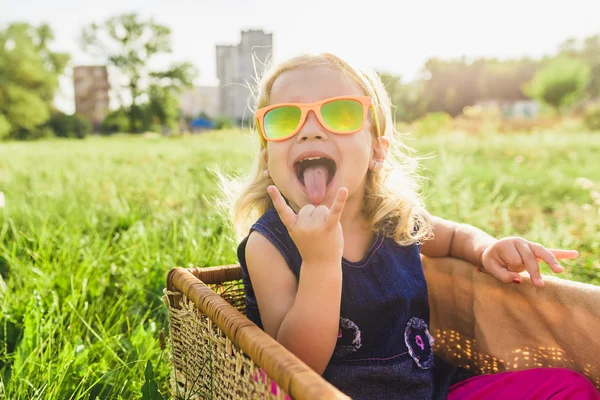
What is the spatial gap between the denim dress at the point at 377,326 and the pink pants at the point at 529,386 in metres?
0.07

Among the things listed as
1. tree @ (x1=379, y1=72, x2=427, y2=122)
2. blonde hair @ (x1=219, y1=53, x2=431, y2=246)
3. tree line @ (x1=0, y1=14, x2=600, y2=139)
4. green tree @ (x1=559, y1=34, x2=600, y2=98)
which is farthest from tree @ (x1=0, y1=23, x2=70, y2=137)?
green tree @ (x1=559, y1=34, x2=600, y2=98)

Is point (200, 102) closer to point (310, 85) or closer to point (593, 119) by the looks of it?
point (593, 119)

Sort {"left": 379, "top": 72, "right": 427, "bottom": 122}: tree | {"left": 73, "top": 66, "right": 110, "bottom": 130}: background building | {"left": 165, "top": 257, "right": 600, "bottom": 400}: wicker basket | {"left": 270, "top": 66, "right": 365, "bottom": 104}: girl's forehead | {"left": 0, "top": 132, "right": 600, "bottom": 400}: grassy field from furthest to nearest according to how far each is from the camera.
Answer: {"left": 73, "top": 66, "right": 110, "bottom": 130}: background building < {"left": 379, "top": 72, "right": 427, "bottom": 122}: tree < {"left": 0, "top": 132, "right": 600, "bottom": 400}: grassy field < {"left": 270, "top": 66, "right": 365, "bottom": 104}: girl's forehead < {"left": 165, "top": 257, "right": 600, "bottom": 400}: wicker basket

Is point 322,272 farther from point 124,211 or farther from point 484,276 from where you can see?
point 124,211

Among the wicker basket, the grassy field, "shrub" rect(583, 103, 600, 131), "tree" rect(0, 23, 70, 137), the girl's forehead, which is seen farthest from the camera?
"tree" rect(0, 23, 70, 137)

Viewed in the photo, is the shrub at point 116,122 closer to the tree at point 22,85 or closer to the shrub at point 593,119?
the tree at point 22,85

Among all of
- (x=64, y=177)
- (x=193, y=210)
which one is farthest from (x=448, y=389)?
(x=64, y=177)

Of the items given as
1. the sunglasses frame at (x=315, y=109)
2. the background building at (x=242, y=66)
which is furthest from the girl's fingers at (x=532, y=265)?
the background building at (x=242, y=66)

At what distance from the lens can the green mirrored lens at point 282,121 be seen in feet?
4.40

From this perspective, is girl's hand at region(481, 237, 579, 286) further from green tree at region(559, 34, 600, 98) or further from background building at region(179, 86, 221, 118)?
green tree at region(559, 34, 600, 98)

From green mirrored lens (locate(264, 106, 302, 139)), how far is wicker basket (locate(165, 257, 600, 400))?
433 mm

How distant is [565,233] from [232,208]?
212 cm

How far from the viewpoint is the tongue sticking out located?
1.29 metres

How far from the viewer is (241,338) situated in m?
0.93
